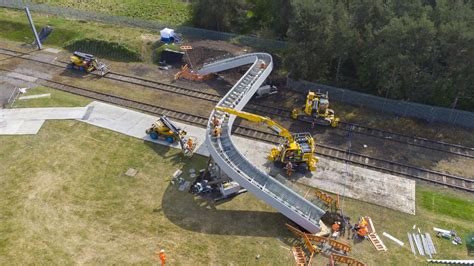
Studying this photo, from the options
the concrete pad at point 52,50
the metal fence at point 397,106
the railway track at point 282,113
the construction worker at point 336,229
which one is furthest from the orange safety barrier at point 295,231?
the concrete pad at point 52,50

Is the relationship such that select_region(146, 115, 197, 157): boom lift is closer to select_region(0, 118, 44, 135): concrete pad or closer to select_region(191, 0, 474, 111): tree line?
select_region(0, 118, 44, 135): concrete pad

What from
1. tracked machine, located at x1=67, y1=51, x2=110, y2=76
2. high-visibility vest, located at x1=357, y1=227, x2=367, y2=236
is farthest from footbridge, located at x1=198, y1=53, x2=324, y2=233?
tracked machine, located at x1=67, y1=51, x2=110, y2=76

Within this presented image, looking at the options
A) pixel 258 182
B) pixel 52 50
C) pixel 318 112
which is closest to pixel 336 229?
pixel 258 182

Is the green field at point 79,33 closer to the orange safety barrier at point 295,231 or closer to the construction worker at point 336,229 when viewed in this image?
the orange safety barrier at point 295,231

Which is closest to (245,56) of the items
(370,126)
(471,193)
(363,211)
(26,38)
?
(370,126)

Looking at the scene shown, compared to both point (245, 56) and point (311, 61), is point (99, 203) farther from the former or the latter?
point (311, 61)
